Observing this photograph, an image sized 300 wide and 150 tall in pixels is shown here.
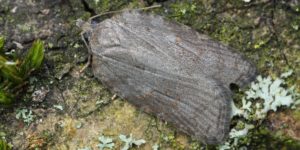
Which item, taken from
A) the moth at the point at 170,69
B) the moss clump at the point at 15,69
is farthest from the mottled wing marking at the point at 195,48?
the moss clump at the point at 15,69

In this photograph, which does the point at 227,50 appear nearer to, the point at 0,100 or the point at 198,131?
the point at 198,131

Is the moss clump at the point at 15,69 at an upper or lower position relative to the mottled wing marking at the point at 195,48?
lower

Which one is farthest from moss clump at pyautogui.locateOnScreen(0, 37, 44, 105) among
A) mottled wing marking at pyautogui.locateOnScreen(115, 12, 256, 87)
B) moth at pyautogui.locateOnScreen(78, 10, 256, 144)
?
mottled wing marking at pyautogui.locateOnScreen(115, 12, 256, 87)

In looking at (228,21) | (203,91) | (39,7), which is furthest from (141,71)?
(39,7)

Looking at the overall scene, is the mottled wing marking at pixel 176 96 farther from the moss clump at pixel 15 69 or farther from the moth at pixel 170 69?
the moss clump at pixel 15 69

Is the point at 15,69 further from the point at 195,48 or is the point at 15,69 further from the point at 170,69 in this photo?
the point at 195,48

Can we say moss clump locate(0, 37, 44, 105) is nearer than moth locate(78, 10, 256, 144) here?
No

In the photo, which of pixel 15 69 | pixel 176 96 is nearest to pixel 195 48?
pixel 176 96

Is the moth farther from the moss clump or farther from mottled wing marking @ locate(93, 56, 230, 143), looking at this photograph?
the moss clump
